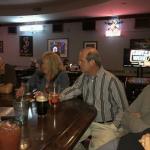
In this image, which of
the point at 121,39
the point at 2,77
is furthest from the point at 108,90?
→ the point at 121,39

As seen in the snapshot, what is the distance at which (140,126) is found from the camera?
1742 millimetres

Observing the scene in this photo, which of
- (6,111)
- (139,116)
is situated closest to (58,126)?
(6,111)

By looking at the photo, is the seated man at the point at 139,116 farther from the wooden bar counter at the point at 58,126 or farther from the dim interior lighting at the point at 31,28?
the dim interior lighting at the point at 31,28

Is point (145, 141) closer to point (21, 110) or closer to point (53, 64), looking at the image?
point (21, 110)

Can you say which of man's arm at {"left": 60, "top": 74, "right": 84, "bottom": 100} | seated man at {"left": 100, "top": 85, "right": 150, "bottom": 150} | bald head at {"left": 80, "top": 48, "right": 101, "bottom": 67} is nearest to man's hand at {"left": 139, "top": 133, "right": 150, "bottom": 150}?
seated man at {"left": 100, "top": 85, "right": 150, "bottom": 150}

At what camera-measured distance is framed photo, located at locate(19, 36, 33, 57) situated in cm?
920

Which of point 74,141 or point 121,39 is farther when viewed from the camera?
point 121,39

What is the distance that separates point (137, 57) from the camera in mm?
7016

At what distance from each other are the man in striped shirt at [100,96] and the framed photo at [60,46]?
20.4 feet

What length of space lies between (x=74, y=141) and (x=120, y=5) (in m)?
5.20

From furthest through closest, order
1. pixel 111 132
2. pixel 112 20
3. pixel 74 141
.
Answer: pixel 112 20, pixel 111 132, pixel 74 141

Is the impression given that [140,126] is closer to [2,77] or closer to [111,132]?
[111,132]

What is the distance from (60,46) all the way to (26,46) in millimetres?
1417

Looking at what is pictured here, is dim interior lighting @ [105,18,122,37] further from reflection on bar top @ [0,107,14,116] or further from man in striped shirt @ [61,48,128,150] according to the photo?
reflection on bar top @ [0,107,14,116]
